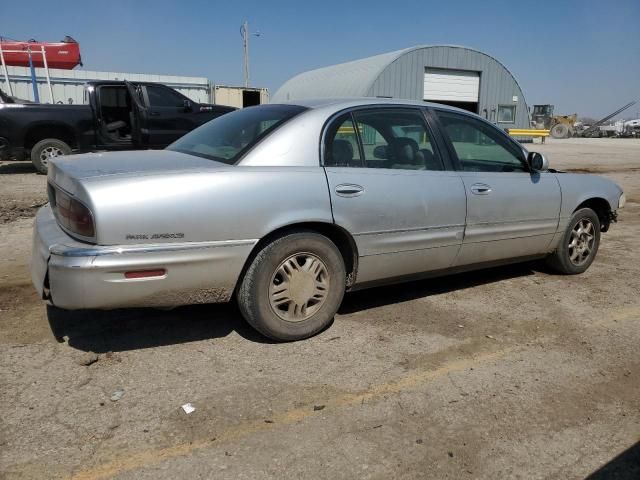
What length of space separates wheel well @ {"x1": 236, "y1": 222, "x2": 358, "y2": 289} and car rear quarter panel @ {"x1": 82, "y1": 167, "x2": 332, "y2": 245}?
94 mm

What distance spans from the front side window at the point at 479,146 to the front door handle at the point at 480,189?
0.15m

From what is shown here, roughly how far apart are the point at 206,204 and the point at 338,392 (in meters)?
1.25

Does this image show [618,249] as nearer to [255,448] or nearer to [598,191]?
[598,191]

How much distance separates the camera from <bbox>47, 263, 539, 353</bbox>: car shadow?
3414mm

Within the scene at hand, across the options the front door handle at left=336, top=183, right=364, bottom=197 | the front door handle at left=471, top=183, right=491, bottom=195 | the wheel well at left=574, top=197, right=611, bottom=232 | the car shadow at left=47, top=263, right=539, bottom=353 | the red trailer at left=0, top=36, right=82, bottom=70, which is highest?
the red trailer at left=0, top=36, right=82, bottom=70

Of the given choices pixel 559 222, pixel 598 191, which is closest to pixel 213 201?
pixel 559 222

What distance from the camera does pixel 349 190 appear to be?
3.44 metres

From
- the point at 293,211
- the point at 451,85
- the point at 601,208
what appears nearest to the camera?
the point at 293,211

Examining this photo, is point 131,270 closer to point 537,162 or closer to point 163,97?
point 537,162

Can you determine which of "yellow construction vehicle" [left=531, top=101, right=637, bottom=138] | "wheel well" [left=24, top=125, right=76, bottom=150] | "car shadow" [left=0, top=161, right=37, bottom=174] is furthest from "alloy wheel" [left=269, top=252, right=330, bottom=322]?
"yellow construction vehicle" [left=531, top=101, right=637, bottom=138]

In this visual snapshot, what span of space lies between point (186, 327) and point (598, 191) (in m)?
3.95

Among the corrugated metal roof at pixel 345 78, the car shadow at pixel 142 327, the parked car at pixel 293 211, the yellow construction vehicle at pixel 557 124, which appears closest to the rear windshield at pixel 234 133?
the parked car at pixel 293 211

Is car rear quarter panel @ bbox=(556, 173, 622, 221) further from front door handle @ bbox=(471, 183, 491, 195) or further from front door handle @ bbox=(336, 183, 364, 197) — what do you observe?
front door handle @ bbox=(336, 183, 364, 197)

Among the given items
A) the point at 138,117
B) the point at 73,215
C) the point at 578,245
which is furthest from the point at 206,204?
the point at 138,117
